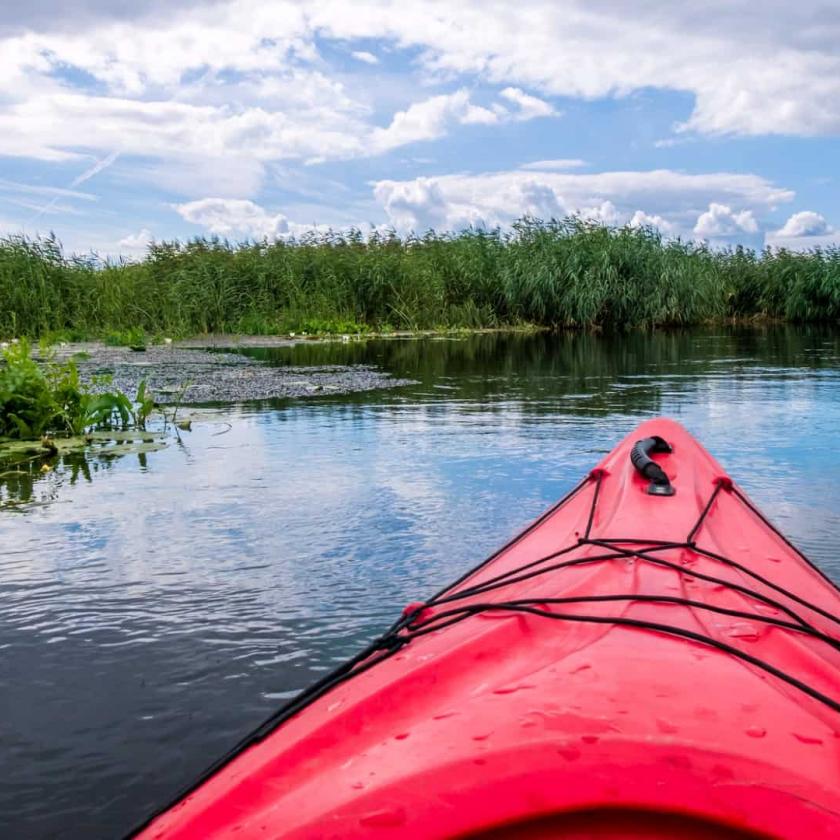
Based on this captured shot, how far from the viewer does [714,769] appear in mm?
1037

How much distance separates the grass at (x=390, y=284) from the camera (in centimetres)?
1698

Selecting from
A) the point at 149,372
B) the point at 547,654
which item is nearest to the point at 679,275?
the point at 149,372

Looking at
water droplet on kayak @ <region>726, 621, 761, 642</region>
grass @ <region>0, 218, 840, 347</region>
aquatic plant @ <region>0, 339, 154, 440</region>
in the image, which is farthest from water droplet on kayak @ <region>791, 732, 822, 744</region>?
grass @ <region>0, 218, 840, 347</region>

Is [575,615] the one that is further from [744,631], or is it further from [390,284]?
[390,284]

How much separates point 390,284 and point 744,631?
57.8 feet

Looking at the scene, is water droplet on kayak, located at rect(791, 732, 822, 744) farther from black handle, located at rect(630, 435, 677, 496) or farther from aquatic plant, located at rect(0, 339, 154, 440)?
aquatic plant, located at rect(0, 339, 154, 440)

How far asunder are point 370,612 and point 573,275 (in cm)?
1666

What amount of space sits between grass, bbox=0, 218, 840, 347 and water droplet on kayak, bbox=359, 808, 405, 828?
612 inches

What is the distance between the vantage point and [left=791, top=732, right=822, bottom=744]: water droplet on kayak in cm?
113

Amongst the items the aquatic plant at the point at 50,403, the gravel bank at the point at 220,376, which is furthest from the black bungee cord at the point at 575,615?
the gravel bank at the point at 220,376

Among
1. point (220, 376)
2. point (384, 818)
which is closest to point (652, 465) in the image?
point (384, 818)

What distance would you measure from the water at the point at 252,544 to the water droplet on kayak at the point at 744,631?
1.34 m

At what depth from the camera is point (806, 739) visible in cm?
114

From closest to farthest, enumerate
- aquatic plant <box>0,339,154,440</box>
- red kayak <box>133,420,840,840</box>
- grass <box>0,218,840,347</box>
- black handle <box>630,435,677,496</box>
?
Answer: red kayak <box>133,420,840,840</box>
black handle <box>630,435,677,496</box>
aquatic plant <box>0,339,154,440</box>
grass <box>0,218,840,347</box>
